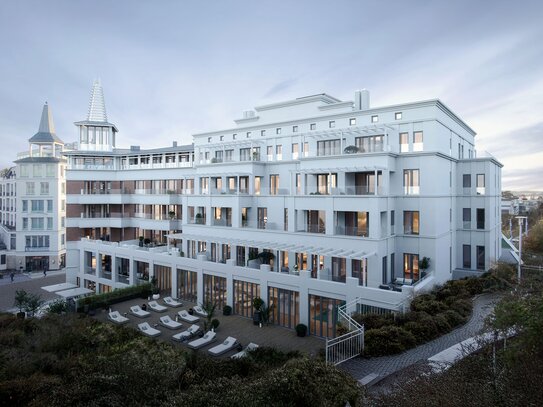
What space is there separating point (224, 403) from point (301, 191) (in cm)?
2197

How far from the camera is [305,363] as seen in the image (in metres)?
11.0

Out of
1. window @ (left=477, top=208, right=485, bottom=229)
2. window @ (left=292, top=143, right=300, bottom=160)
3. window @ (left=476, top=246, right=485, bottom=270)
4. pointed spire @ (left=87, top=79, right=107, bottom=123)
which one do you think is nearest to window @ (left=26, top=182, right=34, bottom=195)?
pointed spire @ (left=87, top=79, right=107, bottom=123)

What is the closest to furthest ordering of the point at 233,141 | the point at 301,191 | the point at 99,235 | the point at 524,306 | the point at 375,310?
the point at 524,306 → the point at 375,310 → the point at 301,191 → the point at 233,141 → the point at 99,235

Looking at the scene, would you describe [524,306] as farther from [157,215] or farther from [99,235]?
[99,235]

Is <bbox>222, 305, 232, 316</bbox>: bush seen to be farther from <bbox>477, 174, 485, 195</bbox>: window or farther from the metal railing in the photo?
<bbox>477, 174, 485, 195</bbox>: window

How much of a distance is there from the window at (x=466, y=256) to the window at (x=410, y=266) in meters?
8.02

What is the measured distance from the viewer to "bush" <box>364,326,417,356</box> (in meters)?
15.7

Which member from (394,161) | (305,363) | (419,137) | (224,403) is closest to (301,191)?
(394,161)

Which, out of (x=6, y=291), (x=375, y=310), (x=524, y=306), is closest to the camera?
(x=524, y=306)

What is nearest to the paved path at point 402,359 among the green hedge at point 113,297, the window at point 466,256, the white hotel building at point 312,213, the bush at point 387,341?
the bush at point 387,341

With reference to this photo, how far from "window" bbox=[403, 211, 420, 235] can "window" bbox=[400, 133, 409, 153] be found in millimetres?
4842

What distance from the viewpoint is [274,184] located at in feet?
112

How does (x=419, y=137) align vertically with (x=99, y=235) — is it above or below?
above

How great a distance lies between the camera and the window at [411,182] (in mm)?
27375
